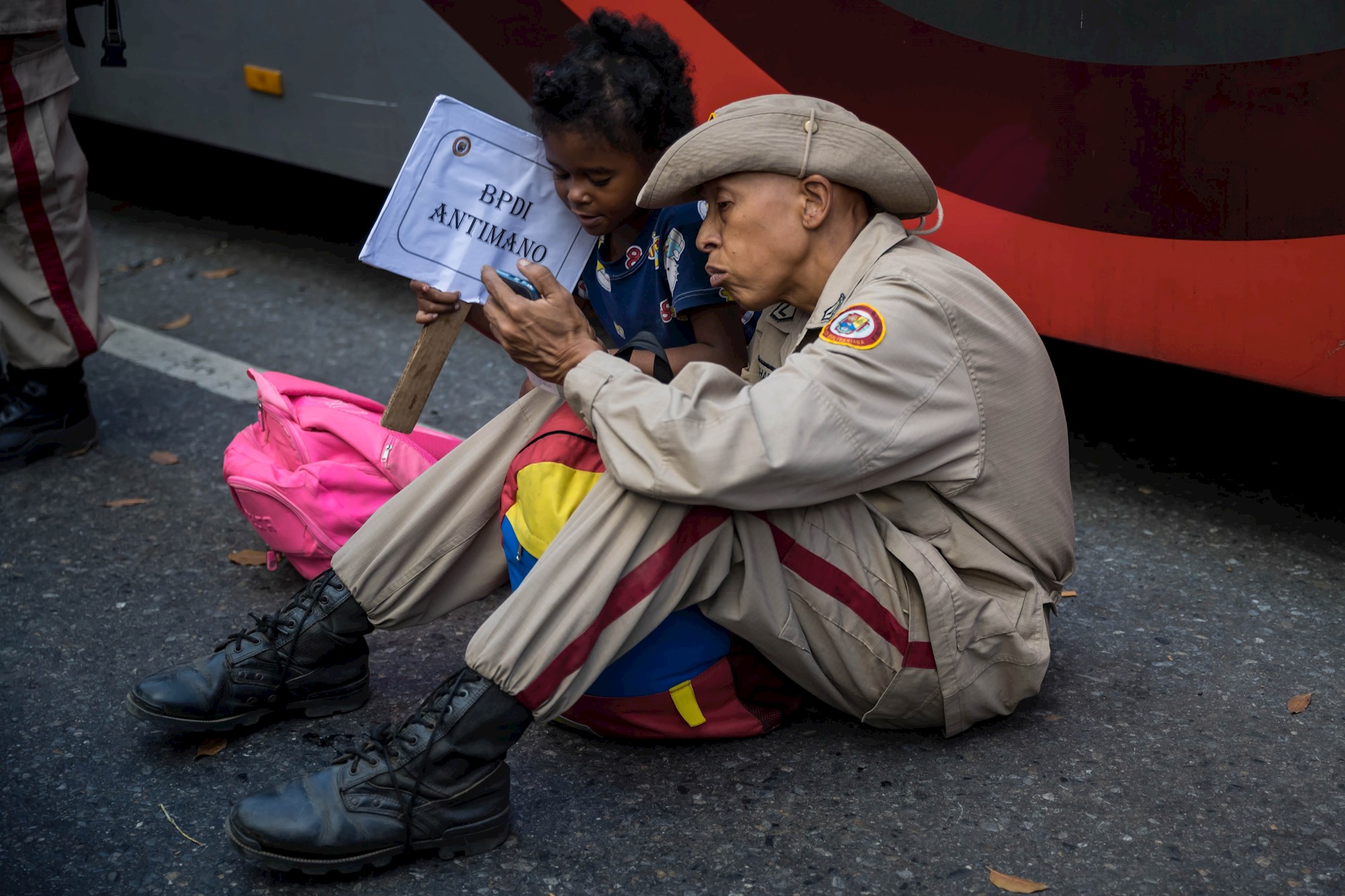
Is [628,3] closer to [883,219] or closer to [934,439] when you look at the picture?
[883,219]

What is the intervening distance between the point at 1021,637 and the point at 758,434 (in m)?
0.66

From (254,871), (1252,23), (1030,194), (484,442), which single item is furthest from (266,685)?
(1252,23)

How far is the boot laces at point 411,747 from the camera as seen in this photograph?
1.93 metres

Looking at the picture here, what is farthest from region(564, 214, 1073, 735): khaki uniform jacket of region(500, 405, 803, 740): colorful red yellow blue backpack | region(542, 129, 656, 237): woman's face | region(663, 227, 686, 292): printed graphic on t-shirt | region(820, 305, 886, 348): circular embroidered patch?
region(542, 129, 656, 237): woman's face

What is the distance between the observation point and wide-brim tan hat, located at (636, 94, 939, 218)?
202 cm

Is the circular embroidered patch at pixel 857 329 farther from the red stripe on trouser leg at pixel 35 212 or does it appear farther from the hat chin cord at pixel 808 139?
the red stripe on trouser leg at pixel 35 212

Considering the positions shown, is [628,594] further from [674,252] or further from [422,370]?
[674,252]

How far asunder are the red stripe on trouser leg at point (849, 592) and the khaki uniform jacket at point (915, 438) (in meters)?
0.04

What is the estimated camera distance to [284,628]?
7.61 ft

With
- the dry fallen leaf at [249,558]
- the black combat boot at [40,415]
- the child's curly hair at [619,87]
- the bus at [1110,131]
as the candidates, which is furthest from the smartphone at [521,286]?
the black combat boot at [40,415]

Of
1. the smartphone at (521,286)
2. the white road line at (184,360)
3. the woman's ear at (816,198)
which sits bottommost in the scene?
the white road line at (184,360)

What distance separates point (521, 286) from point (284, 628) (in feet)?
2.53

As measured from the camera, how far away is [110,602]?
9.39 feet

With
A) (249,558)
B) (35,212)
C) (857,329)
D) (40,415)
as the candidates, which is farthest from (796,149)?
(40,415)
